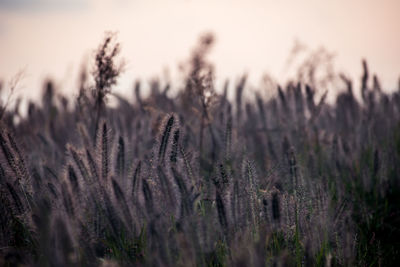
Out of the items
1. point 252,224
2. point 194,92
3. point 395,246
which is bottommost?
point 395,246

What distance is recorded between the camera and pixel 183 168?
184cm

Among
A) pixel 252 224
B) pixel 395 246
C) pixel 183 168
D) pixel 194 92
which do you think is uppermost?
pixel 194 92

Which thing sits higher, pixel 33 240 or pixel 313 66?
pixel 313 66

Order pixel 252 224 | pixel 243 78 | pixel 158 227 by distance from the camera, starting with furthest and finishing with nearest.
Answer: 1. pixel 243 78
2. pixel 252 224
3. pixel 158 227

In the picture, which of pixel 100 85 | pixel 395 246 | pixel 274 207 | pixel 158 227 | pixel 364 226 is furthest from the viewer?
pixel 100 85

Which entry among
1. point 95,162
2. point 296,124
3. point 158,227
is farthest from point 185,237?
point 296,124

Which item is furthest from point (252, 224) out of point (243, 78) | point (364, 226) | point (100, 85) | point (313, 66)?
point (313, 66)

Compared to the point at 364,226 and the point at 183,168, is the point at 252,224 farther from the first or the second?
the point at 364,226

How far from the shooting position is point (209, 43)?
394 centimetres

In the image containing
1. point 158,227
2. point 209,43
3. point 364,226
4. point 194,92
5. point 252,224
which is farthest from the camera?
point 209,43

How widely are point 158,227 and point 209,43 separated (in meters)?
2.83

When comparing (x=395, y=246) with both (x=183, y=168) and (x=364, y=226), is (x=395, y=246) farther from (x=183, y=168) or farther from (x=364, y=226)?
(x=183, y=168)

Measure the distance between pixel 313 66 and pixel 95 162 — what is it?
144 inches

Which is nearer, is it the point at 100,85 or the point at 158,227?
the point at 158,227
